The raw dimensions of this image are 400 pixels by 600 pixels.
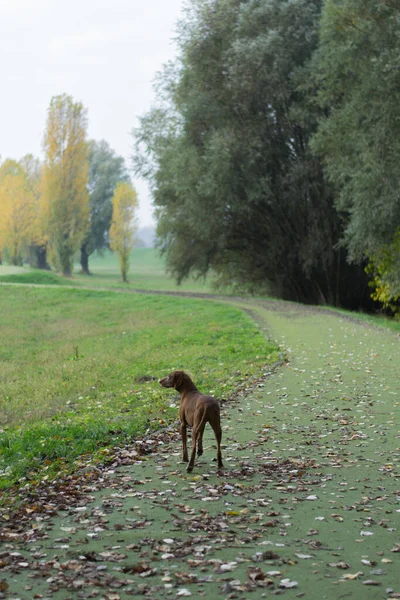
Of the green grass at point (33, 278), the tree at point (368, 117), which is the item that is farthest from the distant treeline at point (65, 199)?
the tree at point (368, 117)

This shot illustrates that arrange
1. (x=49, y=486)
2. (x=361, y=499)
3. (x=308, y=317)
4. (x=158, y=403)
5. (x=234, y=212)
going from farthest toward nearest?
(x=234, y=212) → (x=308, y=317) → (x=158, y=403) → (x=49, y=486) → (x=361, y=499)

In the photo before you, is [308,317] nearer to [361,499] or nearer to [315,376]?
[315,376]

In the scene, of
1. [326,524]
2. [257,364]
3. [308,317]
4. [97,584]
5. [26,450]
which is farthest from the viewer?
[308,317]

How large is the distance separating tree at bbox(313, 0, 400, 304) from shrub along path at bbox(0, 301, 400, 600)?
11.9 metres

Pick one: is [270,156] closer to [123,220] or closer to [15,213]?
[123,220]

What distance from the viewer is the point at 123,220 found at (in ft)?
200

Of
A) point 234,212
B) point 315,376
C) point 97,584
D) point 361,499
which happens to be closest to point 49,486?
point 97,584

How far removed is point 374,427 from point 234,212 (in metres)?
23.7

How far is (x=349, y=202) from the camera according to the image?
85.6 ft

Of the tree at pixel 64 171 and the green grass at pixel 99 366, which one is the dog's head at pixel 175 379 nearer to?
the green grass at pixel 99 366

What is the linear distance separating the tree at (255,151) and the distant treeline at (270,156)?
6cm

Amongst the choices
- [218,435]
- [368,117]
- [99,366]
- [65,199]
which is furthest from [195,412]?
[65,199]

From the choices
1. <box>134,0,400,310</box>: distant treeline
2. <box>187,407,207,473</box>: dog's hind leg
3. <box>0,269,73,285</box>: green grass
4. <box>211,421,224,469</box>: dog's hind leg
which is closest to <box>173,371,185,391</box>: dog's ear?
<box>187,407,207,473</box>: dog's hind leg

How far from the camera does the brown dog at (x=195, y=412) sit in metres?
7.43
